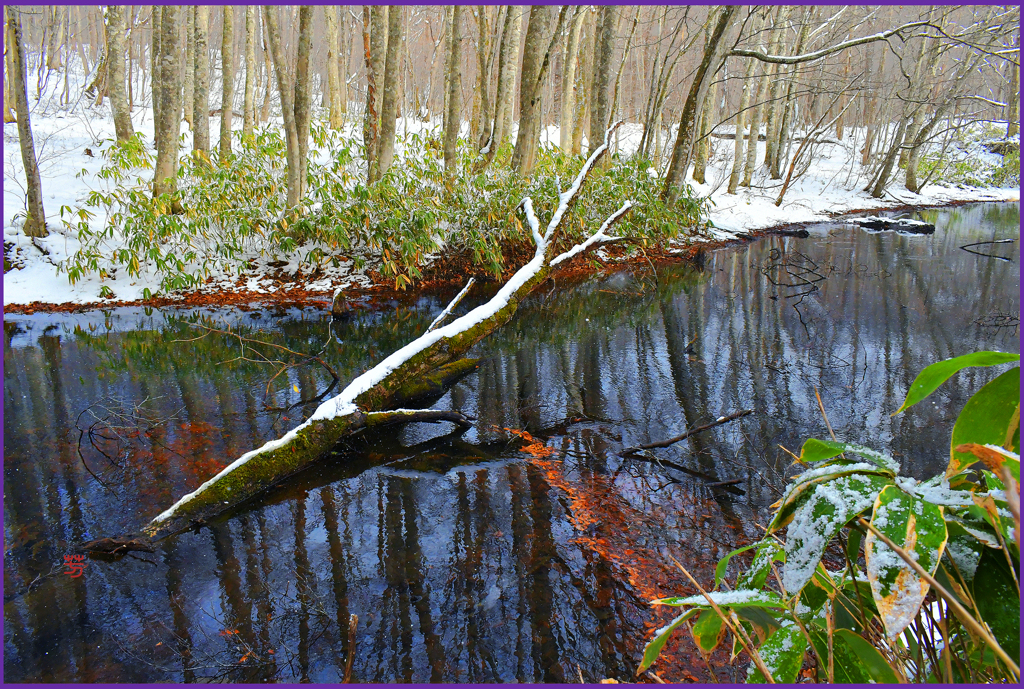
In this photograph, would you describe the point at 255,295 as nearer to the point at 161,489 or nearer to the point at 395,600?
the point at 161,489

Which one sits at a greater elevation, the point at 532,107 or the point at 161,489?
the point at 532,107

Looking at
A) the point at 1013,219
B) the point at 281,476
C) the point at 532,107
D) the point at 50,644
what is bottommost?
the point at 50,644

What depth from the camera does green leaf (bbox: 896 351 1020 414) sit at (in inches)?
27.9

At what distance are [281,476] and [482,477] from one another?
60.5 inches

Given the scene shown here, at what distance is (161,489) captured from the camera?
438 cm

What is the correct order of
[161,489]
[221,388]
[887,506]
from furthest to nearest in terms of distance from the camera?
[221,388], [161,489], [887,506]

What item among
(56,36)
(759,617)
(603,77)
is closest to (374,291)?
(603,77)

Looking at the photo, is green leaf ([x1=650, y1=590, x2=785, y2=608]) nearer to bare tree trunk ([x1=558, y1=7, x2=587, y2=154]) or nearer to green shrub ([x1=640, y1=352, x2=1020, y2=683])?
green shrub ([x1=640, y1=352, x2=1020, y2=683])

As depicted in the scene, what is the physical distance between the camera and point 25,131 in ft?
32.0

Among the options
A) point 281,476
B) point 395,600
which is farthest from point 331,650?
point 281,476

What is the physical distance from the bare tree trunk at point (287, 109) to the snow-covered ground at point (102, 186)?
1.25m

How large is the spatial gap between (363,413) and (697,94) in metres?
11.4

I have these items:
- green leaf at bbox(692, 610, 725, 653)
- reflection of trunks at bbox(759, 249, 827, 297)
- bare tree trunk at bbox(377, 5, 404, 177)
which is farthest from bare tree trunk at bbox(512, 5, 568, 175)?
green leaf at bbox(692, 610, 725, 653)
